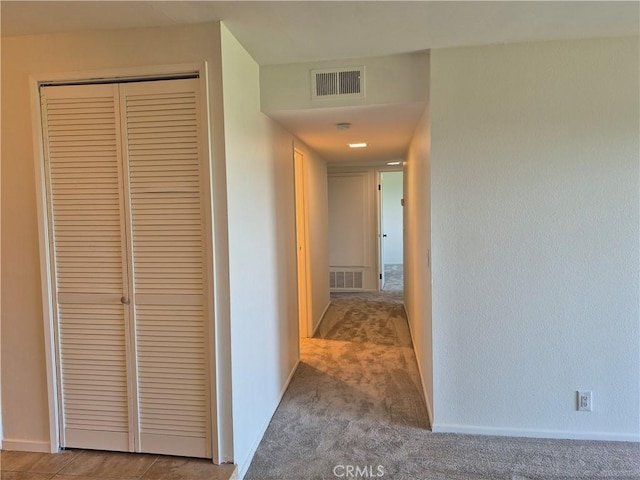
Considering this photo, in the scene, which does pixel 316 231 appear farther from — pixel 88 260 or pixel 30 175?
pixel 30 175

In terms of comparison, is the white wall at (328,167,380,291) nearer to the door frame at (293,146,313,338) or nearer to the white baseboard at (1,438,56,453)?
the door frame at (293,146,313,338)

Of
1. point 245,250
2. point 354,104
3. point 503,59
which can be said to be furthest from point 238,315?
point 503,59

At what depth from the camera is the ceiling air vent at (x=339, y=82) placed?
2.53m

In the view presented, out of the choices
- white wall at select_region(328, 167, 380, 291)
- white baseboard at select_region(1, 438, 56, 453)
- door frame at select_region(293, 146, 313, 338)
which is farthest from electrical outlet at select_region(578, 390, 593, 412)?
white wall at select_region(328, 167, 380, 291)

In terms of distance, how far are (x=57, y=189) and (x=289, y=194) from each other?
5.55 ft

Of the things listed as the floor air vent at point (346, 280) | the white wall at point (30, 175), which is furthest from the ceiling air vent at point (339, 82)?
the floor air vent at point (346, 280)

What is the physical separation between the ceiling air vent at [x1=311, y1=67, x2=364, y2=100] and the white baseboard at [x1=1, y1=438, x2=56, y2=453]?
103 inches

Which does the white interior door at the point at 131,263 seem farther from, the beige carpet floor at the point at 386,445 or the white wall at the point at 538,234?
the white wall at the point at 538,234

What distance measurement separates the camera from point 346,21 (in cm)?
200

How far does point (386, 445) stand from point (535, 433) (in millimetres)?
901

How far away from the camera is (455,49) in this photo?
92.2 inches

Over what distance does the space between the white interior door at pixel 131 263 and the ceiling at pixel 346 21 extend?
1.02 feet

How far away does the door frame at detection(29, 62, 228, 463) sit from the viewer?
2.03m

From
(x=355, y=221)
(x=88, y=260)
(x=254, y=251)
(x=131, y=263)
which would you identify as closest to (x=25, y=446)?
(x=88, y=260)
